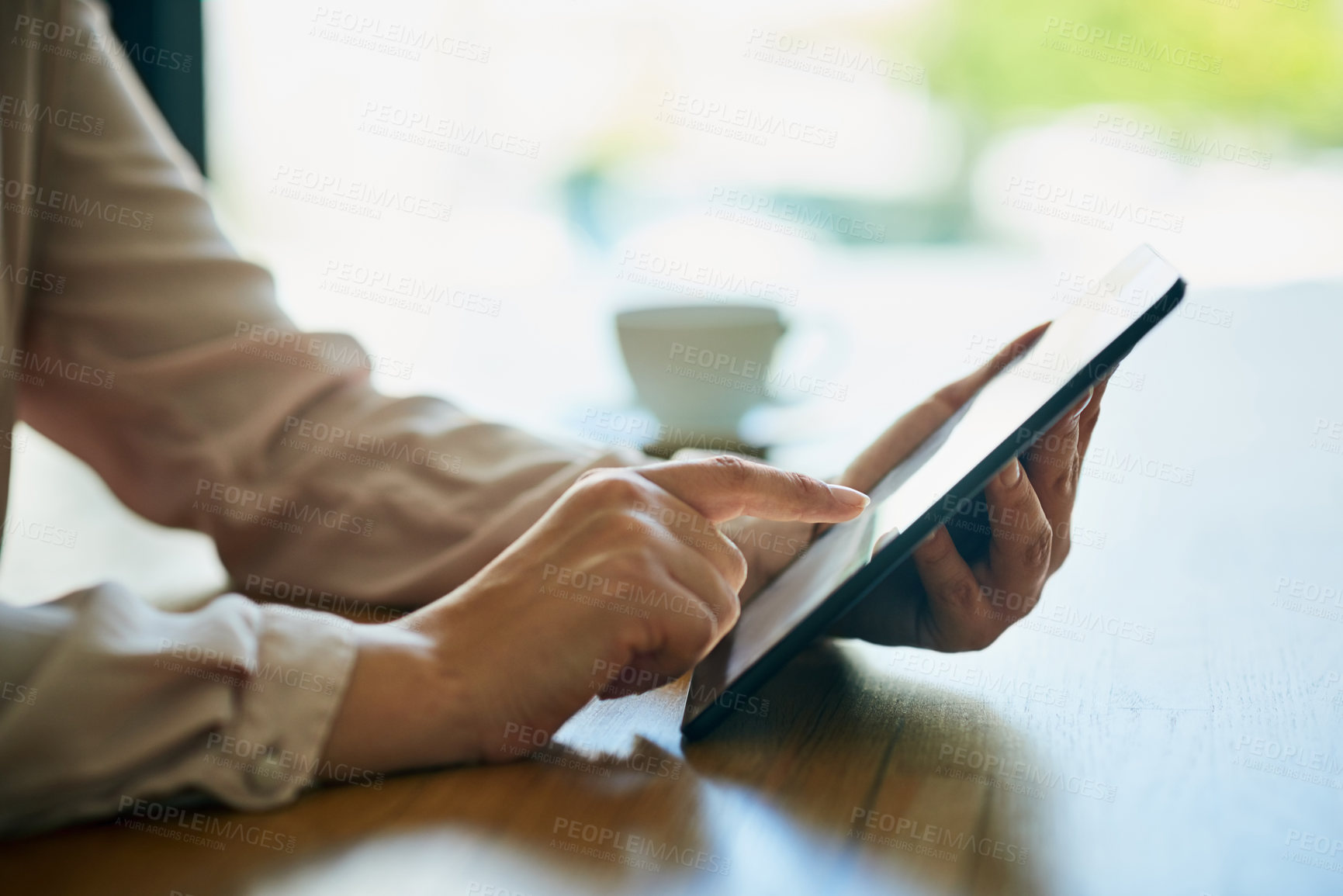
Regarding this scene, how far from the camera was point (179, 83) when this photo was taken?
2324 millimetres

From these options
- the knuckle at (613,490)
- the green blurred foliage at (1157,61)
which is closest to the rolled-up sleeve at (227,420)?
the knuckle at (613,490)

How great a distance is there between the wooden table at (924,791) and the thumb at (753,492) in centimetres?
10

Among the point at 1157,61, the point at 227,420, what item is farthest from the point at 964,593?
the point at 1157,61

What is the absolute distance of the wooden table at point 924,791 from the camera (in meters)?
0.32

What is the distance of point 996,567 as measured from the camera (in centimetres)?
50

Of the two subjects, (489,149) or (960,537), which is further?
(489,149)

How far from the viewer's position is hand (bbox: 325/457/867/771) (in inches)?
15.8

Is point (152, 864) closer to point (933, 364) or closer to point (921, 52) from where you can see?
point (933, 364)

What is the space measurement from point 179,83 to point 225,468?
7.01ft

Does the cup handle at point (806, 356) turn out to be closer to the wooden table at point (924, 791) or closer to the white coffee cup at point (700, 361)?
the white coffee cup at point (700, 361)

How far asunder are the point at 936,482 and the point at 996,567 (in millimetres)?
124

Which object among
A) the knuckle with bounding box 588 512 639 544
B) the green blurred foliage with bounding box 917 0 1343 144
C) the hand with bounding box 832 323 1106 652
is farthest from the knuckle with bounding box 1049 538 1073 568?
the green blurred foliage with bounding box 917 0 1343 144

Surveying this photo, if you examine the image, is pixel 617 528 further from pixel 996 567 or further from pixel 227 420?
pixel 227 420

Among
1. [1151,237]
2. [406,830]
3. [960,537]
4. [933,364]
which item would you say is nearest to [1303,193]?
[1151,237]
